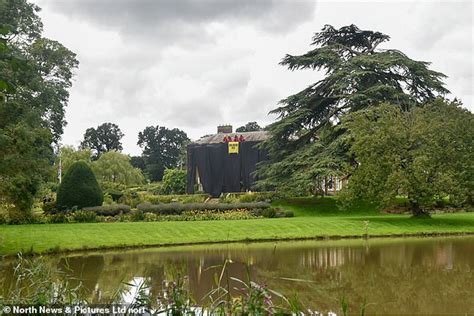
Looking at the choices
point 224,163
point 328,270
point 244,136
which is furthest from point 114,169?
point 328,270

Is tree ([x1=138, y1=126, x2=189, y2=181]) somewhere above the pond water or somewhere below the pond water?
above

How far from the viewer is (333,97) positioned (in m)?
28.5

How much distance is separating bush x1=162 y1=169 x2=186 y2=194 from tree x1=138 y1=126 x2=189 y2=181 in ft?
111

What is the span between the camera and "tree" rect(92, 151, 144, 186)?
52.0m

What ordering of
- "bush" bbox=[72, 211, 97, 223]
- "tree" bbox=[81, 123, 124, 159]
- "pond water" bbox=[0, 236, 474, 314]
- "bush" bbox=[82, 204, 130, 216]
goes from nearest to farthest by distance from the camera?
"pond water" bbox=[0, 236, 474, 314] → "bush" bbox=[72, 211, 97, 223] → "bush" bbox=[82, 204, 130, 216] → "tree" bbox=[81, 123, 124, 159]

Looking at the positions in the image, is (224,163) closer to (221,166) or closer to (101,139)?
(221,166)

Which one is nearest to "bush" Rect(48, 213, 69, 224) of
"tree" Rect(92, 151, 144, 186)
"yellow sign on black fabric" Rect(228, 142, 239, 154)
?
"yellow sign on black fabric" Rect(228, 142, 239, 154)

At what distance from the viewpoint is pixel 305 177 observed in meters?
25.6

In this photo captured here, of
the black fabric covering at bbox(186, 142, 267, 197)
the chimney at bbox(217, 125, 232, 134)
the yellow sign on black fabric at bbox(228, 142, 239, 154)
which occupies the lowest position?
the black fabric covering at bbox(186, 142, 267, 197)

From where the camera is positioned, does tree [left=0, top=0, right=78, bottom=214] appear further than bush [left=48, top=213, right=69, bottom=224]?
No

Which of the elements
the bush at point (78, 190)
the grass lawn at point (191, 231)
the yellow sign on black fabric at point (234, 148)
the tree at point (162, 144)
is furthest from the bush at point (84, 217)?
the tree at point (162, 144)

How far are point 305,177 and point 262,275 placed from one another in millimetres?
15738

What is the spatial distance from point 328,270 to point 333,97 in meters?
18.7

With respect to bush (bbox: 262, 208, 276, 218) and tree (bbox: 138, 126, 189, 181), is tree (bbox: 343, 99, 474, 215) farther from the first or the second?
tree (bbox: 138, 126, 189, 181)
